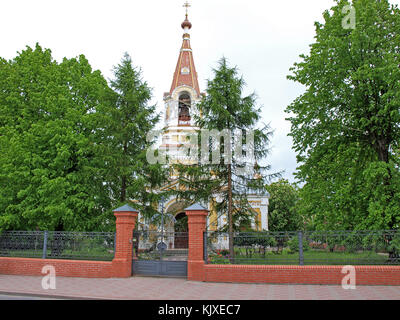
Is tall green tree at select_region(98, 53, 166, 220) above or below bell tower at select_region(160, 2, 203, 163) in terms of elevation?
below

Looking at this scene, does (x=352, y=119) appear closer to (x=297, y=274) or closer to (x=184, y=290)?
(x=297, y=274)

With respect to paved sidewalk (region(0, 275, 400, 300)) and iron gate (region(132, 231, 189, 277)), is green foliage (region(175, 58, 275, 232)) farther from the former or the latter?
paved sidewalk (region(0, 275, 400, 300))

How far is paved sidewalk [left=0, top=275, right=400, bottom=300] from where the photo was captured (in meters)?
7.43

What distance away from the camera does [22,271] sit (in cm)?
1121

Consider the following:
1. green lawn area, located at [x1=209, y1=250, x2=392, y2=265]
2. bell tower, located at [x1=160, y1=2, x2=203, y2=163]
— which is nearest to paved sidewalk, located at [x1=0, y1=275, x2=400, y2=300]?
green lawn area, located at [x1=209, y1=250, x2=392, y2=265]

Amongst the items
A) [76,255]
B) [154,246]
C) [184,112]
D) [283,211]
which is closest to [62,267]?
[76,255]

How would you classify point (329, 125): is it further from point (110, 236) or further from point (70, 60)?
point (70, 60)

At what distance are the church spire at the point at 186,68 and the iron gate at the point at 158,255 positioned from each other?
19890 millimetres

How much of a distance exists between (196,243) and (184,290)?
178 cm

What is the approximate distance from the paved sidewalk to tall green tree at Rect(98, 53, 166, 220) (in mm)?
4277

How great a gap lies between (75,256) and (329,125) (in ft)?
37.5

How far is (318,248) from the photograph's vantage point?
372 inches

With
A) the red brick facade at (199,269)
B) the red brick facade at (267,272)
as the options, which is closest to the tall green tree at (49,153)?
the red brick facade at (199,269)
